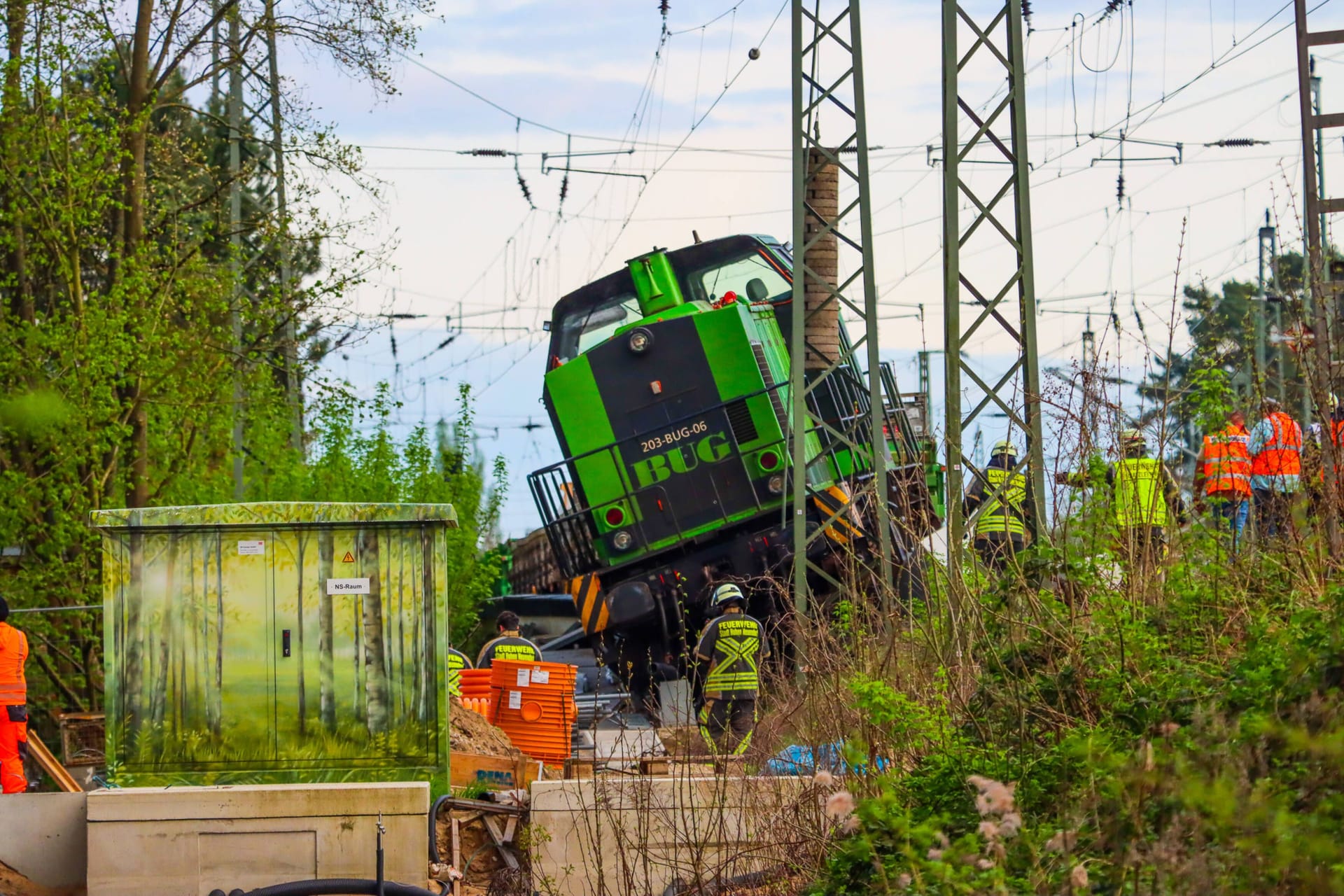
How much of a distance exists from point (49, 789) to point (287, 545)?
4.81m

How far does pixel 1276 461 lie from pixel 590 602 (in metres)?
8.18

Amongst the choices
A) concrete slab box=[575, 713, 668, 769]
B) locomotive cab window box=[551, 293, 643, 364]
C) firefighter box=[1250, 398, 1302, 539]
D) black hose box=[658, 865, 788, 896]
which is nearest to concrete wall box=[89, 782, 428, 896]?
black hose box=[658, 865, 788, 896]

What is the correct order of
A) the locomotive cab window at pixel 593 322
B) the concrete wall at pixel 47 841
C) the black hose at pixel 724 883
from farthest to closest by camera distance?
the locomotive cab window at pixel 593 322
the concrete wall at pixel 47 841
the black hose at pixel 724 883

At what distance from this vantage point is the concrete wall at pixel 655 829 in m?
7.24

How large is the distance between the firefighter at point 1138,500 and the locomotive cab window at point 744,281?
8125mm

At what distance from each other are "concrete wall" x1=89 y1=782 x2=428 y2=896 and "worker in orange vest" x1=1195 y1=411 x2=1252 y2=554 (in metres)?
4.70

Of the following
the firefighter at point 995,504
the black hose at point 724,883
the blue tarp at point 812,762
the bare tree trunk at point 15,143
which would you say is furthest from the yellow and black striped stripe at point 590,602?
the black hose at point 724,883

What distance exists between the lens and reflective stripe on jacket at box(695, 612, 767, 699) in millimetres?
11617

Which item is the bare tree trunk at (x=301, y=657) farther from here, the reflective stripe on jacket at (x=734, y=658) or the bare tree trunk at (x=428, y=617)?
the reflective stripe on jacket at (x=734, y=658)

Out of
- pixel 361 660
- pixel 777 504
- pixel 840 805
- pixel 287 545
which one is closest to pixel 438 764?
pixel 361 660

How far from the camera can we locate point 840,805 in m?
4.63

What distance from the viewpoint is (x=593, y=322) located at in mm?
16828

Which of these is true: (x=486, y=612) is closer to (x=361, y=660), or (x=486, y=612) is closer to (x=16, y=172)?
(x=16, y=172)

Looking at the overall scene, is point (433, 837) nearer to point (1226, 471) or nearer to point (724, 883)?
point (724, 883)
